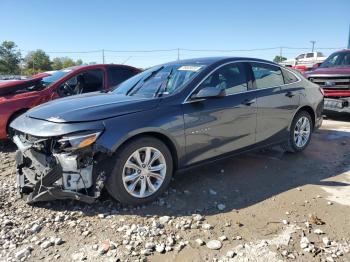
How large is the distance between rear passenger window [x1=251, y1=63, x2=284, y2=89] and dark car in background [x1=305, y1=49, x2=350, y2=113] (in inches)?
163

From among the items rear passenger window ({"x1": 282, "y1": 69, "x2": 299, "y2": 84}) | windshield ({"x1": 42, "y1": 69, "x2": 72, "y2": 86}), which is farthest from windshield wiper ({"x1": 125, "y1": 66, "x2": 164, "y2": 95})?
windshield ({"x1": 42, "y1": 69, "x2": 72, "y2": 86})

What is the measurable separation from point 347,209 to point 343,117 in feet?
21.6

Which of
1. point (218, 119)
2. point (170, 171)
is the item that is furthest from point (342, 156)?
point (170, 171)

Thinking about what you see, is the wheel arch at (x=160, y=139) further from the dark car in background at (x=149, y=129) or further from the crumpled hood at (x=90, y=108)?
the crumpled hood at (x=90, y=108)

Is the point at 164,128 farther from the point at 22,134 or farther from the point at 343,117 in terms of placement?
the point at 343,117

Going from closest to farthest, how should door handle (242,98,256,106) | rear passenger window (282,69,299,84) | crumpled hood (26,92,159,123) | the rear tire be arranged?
crumpled hood (26,92,159,123) < door handle (242,98,256,106) < rear passenger window (282,69,299,84) < the rear tire

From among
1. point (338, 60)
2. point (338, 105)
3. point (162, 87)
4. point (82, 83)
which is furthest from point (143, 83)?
point (338, 60)

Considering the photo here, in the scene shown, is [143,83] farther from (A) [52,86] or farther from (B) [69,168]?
(A) [52,86]

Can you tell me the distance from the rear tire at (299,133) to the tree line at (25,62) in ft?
127

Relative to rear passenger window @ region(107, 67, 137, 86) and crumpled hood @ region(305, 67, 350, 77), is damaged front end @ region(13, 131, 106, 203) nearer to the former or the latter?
rear passenger window @ region(107, 67, 137, 86)

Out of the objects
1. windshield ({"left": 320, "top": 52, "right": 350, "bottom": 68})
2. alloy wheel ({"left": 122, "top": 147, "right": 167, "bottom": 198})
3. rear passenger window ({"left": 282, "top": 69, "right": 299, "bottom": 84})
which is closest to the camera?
alloy wheel ({"left": 122, "top": 147, "right": 167, "bottom": 198})

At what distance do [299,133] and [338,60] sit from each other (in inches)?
227

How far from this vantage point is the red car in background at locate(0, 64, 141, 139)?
6352 mm

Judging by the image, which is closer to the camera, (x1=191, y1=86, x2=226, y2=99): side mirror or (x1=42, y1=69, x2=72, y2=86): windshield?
(x1=191, y1=86, x2=226, y2=99): side mirror
